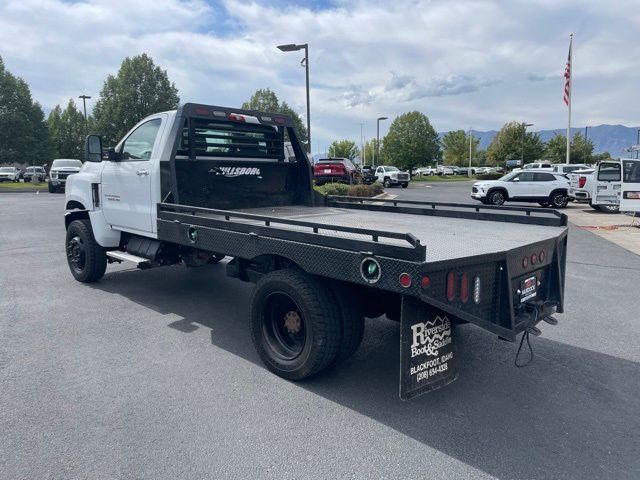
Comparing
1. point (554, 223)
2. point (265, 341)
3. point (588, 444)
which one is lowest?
point (588, 444)

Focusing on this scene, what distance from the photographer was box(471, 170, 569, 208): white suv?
21969mm

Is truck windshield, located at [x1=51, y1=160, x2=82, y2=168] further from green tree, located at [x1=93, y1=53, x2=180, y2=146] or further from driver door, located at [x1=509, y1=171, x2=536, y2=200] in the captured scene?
driver door, located at [x1=509, y1=171, x2=536, y2=200]

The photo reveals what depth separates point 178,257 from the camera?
589cm

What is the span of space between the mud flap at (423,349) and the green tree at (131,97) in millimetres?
46076

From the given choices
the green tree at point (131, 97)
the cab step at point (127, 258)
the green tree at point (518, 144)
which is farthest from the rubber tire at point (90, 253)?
the green tree at point (518, 144)

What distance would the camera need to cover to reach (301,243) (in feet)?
12.1

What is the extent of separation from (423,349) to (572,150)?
80.8 metres

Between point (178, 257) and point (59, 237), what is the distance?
7.38 m

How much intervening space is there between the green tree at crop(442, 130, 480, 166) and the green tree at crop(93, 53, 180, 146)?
6094cm

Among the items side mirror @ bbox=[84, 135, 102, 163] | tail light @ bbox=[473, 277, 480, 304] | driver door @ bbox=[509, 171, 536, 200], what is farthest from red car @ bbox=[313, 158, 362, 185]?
tail light @ bbox=[473, 277, 480, 304]

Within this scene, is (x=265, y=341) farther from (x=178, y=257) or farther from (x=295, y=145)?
(x=295, y=145)

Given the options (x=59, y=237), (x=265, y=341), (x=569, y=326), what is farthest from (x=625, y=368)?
(x=59, y=237)

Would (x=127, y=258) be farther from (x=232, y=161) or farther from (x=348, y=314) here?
(x=348, y=314)

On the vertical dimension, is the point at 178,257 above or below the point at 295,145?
below
